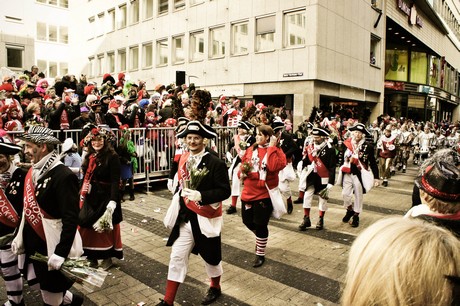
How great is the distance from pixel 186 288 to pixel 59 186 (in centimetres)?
225

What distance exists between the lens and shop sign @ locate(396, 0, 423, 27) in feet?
102

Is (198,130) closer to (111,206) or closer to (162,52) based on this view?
(111,206)

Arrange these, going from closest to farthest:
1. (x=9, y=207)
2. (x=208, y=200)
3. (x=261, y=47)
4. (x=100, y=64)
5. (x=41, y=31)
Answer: (x=9, y=207) → (x=208, y=200) → (x=261, y=47) → (x=100, y=64) → (x=41, y=31)

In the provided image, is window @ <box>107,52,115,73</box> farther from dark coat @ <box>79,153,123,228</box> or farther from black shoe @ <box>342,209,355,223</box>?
dark coat @ <box>79,153,123,228</box>

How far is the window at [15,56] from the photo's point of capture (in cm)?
3097

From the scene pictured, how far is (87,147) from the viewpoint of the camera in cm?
511

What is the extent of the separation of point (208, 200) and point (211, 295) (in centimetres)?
119

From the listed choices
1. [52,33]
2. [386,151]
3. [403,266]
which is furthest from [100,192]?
[52,33]

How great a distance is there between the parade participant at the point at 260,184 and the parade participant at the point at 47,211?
2.90 meters

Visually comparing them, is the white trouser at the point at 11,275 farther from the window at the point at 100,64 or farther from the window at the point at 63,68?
the window at the point at 63,68

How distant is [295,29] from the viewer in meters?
21.7

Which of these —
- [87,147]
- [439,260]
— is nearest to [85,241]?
[87,147]

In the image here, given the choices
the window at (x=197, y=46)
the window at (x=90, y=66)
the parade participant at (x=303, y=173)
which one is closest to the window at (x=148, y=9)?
the window at (x=197, y=46)

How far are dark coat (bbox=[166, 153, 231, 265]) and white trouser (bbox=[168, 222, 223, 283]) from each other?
0.17 feet
